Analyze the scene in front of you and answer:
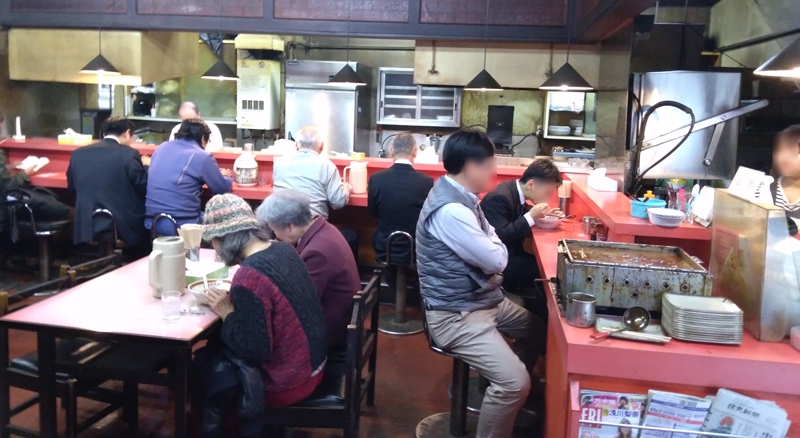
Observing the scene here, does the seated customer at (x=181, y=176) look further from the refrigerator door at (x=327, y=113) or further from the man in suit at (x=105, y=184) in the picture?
the refrigerator door at (x=327, y=113)

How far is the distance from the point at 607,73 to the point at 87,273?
4.58 meters

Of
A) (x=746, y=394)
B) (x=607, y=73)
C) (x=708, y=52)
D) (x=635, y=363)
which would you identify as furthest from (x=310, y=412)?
(x=708, y=52)

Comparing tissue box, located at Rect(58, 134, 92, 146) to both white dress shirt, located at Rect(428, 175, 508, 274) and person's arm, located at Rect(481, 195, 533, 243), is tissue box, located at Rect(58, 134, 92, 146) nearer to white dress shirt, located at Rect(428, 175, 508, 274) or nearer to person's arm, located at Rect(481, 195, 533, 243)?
person's arm, located at Rect(481, 195, 533, 243)

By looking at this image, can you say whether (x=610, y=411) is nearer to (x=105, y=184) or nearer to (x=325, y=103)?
(x=105, y=184)

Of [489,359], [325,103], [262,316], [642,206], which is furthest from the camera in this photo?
[325,103]

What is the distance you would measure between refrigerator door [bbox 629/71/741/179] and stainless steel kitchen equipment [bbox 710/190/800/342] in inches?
118

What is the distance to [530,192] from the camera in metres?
4.07

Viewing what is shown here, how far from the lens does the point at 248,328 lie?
90.0 inches

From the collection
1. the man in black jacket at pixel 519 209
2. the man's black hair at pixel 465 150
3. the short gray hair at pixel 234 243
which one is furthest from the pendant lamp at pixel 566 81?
the short gray hair at pixel 234 243

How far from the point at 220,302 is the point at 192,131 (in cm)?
273

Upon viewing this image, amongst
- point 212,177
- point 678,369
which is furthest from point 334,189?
point 678,369

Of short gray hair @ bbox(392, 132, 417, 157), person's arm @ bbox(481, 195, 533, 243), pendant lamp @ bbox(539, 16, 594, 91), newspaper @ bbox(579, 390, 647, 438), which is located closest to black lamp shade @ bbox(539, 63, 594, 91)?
pendant lamp @ bbox(539, 16, 594, 91)

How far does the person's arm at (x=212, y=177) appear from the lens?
4793 millimetres

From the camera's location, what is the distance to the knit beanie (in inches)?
96.7
